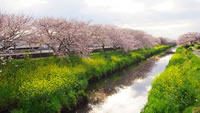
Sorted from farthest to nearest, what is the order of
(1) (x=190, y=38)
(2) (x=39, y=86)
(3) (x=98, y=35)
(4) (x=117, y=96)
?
1. (1) (x=190, y=38)
2. (3) (x=98, y=35)
3. (4) (x=117, y=96)
4. (2) (x=39, y=86)

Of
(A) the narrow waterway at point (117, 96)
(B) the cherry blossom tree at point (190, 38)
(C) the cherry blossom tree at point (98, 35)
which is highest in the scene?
(C) the cherry blossom tree at point (98, 35)

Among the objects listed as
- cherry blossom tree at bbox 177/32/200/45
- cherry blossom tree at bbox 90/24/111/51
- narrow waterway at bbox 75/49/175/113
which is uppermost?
cherry blossom tree at bbox 90/24/111/51

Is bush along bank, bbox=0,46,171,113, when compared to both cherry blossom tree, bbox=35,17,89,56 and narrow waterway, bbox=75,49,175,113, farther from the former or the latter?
cherry blossom tree, bbox=35,17,89,56

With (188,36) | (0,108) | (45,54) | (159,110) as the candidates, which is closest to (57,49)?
(45,54)

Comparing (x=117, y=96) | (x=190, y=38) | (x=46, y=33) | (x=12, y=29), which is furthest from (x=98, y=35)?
(x=190, y=38)

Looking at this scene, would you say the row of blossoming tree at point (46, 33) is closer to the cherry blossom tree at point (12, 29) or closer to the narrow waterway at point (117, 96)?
the cherry blossom tree at point (12, 29)

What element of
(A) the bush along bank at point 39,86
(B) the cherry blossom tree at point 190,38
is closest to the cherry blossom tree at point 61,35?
(A) the bush along bank at point 39,86

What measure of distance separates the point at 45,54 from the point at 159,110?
21.2 m

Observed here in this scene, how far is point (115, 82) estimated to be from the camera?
26719mm

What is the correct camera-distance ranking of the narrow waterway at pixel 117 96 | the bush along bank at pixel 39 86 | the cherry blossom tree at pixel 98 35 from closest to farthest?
the bush along bank at pixel 39 86 → the narrow waterway at pixel 117 96 → the cherry blossom tree at pixel 98 35

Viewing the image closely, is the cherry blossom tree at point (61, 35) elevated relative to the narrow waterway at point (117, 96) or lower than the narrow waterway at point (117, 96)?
elevated

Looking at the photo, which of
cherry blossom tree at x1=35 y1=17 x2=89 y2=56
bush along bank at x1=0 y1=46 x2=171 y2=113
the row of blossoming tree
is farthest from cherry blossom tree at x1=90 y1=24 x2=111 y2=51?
bush along bank at x1=0 y1=46 x2=171 y2=113

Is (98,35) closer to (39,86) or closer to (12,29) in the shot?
(12,29)

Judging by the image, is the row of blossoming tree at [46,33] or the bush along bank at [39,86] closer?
the bush along bank at [39,86]
